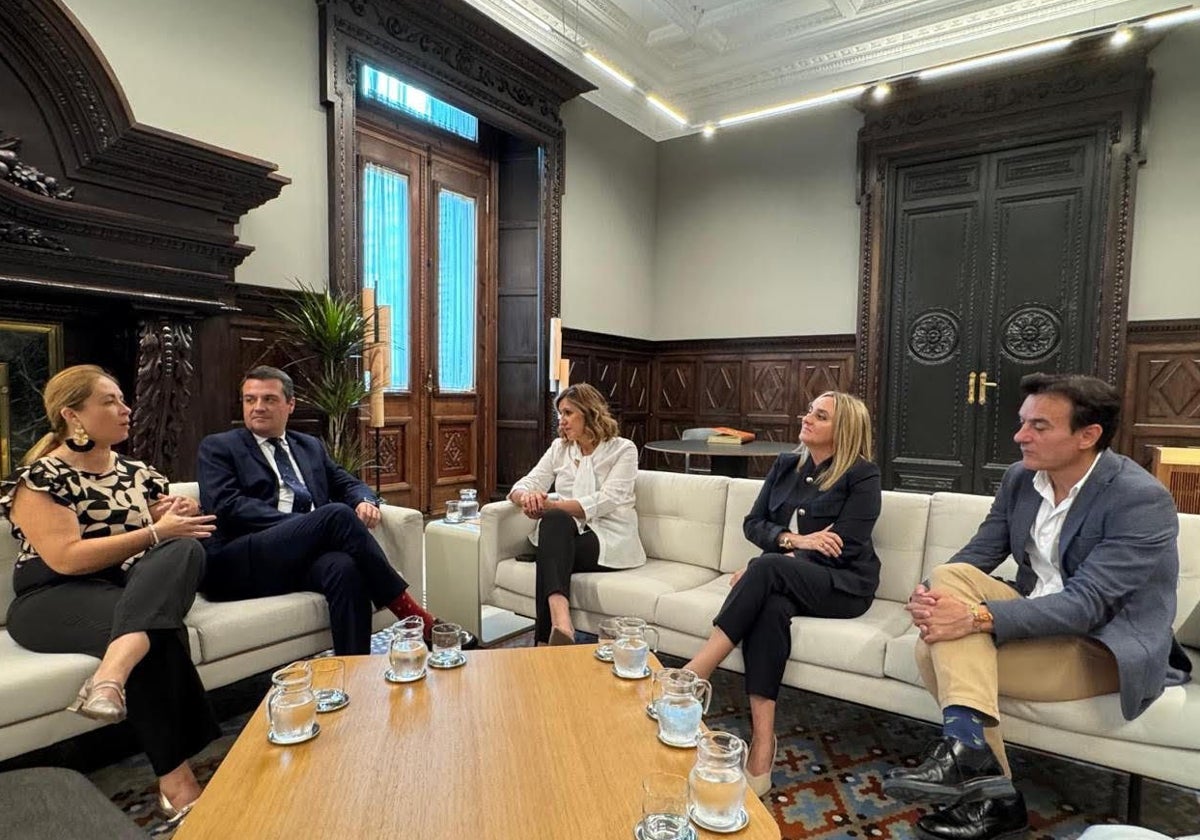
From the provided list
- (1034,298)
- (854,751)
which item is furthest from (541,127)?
(854,751)

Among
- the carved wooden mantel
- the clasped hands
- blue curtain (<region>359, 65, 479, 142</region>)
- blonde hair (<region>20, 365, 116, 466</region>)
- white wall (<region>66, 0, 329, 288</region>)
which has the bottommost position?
the clasped hands

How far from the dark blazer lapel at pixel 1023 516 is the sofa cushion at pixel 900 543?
0.37 m

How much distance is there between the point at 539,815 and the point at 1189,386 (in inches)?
224

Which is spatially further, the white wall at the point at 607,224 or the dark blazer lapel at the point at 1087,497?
the white wall at the point at 607,224

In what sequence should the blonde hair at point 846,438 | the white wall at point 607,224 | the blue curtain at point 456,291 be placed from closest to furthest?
the blonde hair at point 846,438
the blue curtain at point 456,291
the white wall at point 607,224

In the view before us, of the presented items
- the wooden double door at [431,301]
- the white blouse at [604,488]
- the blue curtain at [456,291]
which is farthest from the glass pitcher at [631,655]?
the blue curtain at [456,291]

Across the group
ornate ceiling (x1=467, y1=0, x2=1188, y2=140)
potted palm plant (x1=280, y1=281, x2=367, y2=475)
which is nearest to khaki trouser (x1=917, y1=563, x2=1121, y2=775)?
potted palm plant (x1=280, y1=281, x2=367, y2=475)

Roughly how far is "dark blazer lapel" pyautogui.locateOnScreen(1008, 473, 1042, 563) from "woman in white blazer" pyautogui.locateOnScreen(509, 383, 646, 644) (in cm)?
130

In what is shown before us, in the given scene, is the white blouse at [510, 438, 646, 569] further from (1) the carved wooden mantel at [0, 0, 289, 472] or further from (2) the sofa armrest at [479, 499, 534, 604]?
(1) the carved wooden mantel at [0, 0, 289, 472]

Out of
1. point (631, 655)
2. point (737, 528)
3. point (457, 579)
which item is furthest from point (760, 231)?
point (631, 655)

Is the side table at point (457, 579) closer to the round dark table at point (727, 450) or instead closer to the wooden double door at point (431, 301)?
the round dark table at point (727, 450)

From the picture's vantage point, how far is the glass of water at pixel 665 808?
0.99 m

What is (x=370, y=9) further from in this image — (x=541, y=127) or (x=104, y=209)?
(x=104, y=209)

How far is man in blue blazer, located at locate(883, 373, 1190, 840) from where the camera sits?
1520 mm
